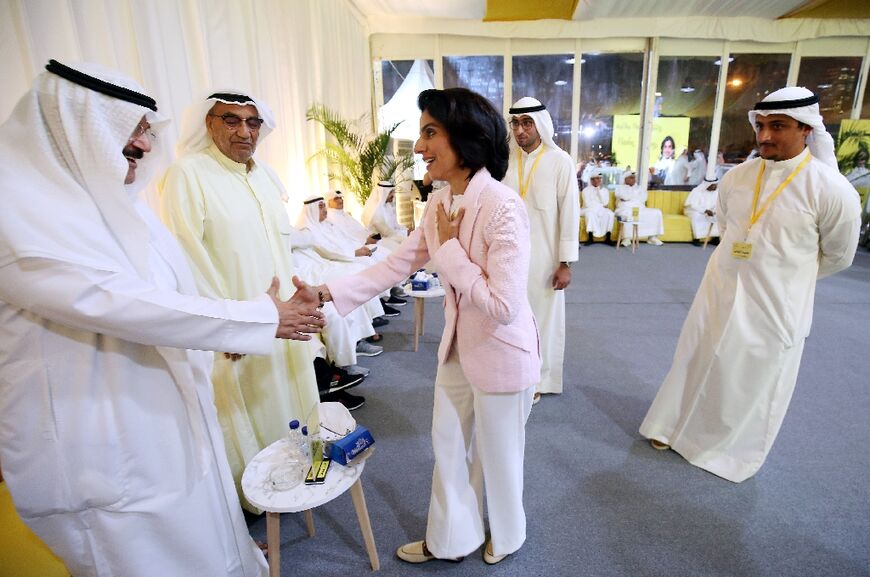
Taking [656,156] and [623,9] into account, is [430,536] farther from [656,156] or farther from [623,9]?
[656,156]

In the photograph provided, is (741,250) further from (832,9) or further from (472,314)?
(832,9)

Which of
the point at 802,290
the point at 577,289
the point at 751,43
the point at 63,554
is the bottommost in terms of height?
the point at 577,289

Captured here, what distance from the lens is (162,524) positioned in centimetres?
117

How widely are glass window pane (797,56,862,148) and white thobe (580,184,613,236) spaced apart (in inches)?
189

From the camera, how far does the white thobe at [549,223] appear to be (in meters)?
2.81

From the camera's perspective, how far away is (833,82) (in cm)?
924

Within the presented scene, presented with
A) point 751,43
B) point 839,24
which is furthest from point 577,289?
point 839,24

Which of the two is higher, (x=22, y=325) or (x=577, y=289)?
(x=22, y=325)

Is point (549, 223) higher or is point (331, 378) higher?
point (549, 223)

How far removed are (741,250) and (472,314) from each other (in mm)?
1541

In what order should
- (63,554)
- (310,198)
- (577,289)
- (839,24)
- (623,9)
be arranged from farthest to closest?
(839,24)
(623,9)
(577,289)
(310,198)
(63,554)

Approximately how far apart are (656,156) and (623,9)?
297 cm

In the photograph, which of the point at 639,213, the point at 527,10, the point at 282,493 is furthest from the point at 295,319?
the point at 639,213

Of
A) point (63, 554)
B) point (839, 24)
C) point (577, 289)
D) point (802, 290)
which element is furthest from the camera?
point (839, 24)
